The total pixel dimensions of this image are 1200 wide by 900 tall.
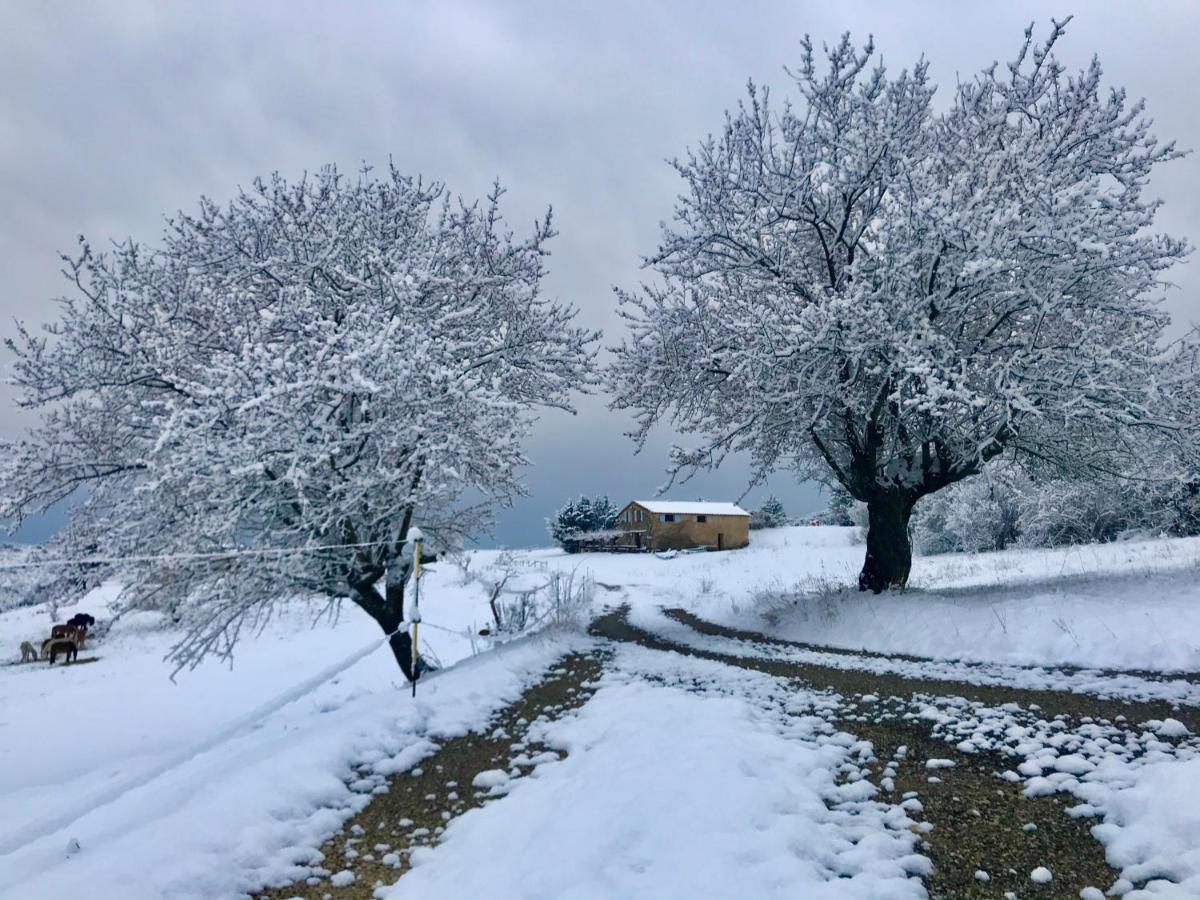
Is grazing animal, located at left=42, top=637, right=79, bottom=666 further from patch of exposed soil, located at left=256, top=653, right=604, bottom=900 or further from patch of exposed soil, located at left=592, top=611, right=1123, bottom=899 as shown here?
patch of exposed soil, located at left=592, top=611, right=1123, bottom=899

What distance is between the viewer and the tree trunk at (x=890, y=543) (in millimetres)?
13945

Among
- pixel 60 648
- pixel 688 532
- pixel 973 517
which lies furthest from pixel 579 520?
pixel 60 648

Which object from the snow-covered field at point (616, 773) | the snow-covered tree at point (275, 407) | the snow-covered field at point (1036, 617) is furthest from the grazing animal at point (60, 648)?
the snow-covered field at point (1036, 617)

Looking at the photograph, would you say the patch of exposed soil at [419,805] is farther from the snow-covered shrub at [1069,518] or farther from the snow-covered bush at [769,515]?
the snow-covered bush at [769,515]

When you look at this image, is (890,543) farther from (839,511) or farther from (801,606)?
(839,511)

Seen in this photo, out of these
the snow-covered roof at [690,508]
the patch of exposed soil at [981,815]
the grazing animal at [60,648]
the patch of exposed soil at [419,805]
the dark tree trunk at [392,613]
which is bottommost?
the grazing animal at [60,648]

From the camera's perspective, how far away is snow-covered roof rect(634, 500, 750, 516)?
5856 cm

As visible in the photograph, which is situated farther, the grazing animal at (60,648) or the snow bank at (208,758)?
the grazing animal at (60,648)

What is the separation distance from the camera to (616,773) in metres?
4.88

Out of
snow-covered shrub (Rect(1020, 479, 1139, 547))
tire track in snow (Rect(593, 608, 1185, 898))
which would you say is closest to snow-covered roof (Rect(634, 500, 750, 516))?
snow-covered shrub (Rect(1020, 479, 1139, 547))

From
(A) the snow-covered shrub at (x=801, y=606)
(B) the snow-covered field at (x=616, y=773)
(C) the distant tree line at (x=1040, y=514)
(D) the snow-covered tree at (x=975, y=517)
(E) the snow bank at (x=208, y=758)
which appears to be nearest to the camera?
(B) the snow-covered field at (x=616, y=773)

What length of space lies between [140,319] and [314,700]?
712 cm

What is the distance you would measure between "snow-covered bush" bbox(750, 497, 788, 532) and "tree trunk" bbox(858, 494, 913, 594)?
55162mm

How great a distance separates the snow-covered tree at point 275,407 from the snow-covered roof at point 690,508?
47.6m
